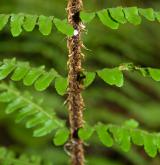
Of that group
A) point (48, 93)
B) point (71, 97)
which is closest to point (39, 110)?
point (71, 97)

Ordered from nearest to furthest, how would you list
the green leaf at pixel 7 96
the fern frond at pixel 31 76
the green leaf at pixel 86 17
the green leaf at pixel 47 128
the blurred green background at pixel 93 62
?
the green leaf at pixel 86 17, the fern frond at pixel 31 76, the green leaf at pixel 47 128, the green leaf at pixel 7 96, the blurred green background at pixel 93 62

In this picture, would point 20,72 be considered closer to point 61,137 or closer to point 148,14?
point 61,137

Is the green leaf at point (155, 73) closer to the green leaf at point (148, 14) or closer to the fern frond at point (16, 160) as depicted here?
the green leaf at point (148, 14)

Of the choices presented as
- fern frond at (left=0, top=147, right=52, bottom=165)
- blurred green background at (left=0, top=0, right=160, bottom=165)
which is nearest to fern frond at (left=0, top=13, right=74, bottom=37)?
fern frond at (left=0, top=147, right=52, bottom=165)

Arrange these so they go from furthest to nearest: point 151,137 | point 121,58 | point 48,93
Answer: point 121,58
point 48,93
point 151,137

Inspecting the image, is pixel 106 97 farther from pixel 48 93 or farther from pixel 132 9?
pixel 132 9

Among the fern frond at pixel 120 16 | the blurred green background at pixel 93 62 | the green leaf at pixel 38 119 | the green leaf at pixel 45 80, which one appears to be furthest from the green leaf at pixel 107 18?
the blurred green background at pixel 93 62
